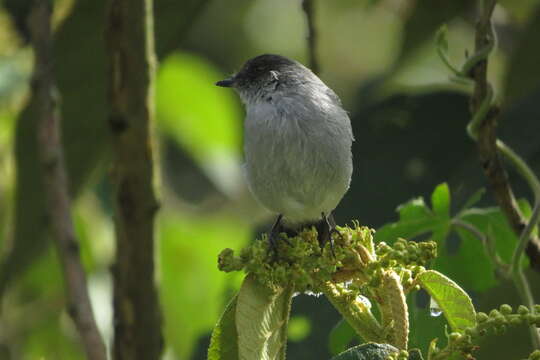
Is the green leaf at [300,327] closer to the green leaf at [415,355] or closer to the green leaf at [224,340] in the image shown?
the green leaf at [224,340]

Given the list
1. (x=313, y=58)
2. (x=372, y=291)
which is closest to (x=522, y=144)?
(x=313, y=58)

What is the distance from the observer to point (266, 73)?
10.9 feet

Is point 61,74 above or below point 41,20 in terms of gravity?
below

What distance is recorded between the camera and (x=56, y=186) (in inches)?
107

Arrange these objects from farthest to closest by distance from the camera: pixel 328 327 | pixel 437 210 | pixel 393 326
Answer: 1. pixel 328 327
2. pixel 437 210
3. pixel 393 326

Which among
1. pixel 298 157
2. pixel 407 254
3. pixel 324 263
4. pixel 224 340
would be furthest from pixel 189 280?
pixel 407 254

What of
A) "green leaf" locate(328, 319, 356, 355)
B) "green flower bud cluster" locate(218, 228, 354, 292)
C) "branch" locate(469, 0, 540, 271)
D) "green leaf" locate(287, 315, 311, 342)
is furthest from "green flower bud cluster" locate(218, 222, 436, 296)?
"green leaf" locate(287, 315, 311, 342)

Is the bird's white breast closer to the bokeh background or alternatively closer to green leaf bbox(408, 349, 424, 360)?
the bokeh background

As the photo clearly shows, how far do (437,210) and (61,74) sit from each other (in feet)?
5.79

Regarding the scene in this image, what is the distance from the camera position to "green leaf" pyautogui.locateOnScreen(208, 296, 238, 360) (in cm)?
195

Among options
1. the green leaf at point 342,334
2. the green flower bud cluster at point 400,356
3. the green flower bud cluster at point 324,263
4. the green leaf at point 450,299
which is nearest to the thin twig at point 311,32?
the green leaf at point 342,334

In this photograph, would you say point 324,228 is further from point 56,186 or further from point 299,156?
point 56,186

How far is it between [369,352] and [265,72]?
1.78 metres

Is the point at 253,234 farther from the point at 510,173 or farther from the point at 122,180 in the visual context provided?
the point at 510,173
